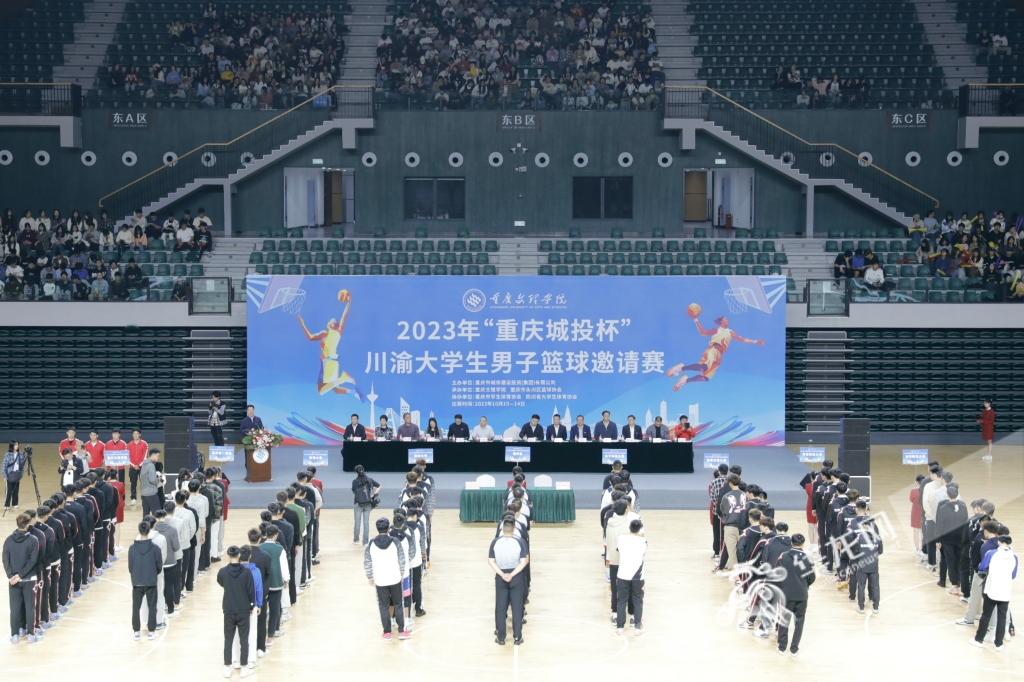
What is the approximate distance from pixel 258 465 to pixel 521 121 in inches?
524

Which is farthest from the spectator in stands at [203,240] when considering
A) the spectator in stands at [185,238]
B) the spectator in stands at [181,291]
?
the spectator in stands at [181,291]

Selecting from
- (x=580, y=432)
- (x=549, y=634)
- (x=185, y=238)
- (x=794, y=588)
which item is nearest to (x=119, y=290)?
(x=185, y=238)

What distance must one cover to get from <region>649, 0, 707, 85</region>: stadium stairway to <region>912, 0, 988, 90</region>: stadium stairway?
22.4ft

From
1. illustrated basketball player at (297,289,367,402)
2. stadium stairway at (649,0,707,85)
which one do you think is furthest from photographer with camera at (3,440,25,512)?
stadium stairway at (649,0,707,85)

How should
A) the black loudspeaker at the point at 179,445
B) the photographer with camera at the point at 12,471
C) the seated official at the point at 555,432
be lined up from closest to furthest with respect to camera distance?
the photographer with camera at the point at 12,471
the black loudspeaker at the point at 179,445
the seated official at the point at 555,432

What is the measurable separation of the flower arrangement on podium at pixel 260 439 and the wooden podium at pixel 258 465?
0.47 ft

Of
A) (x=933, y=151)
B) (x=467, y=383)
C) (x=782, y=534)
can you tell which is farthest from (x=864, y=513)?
(x=933, y=151)

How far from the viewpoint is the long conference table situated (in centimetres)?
2227

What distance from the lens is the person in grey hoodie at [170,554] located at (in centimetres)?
1457

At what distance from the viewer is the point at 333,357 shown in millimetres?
25703

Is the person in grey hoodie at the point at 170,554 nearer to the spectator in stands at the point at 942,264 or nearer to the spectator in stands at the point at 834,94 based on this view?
the spectator in stands at the point at 942,264

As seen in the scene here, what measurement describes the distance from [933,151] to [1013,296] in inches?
252

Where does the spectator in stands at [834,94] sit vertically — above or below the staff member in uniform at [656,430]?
above

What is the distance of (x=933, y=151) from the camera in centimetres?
3212
